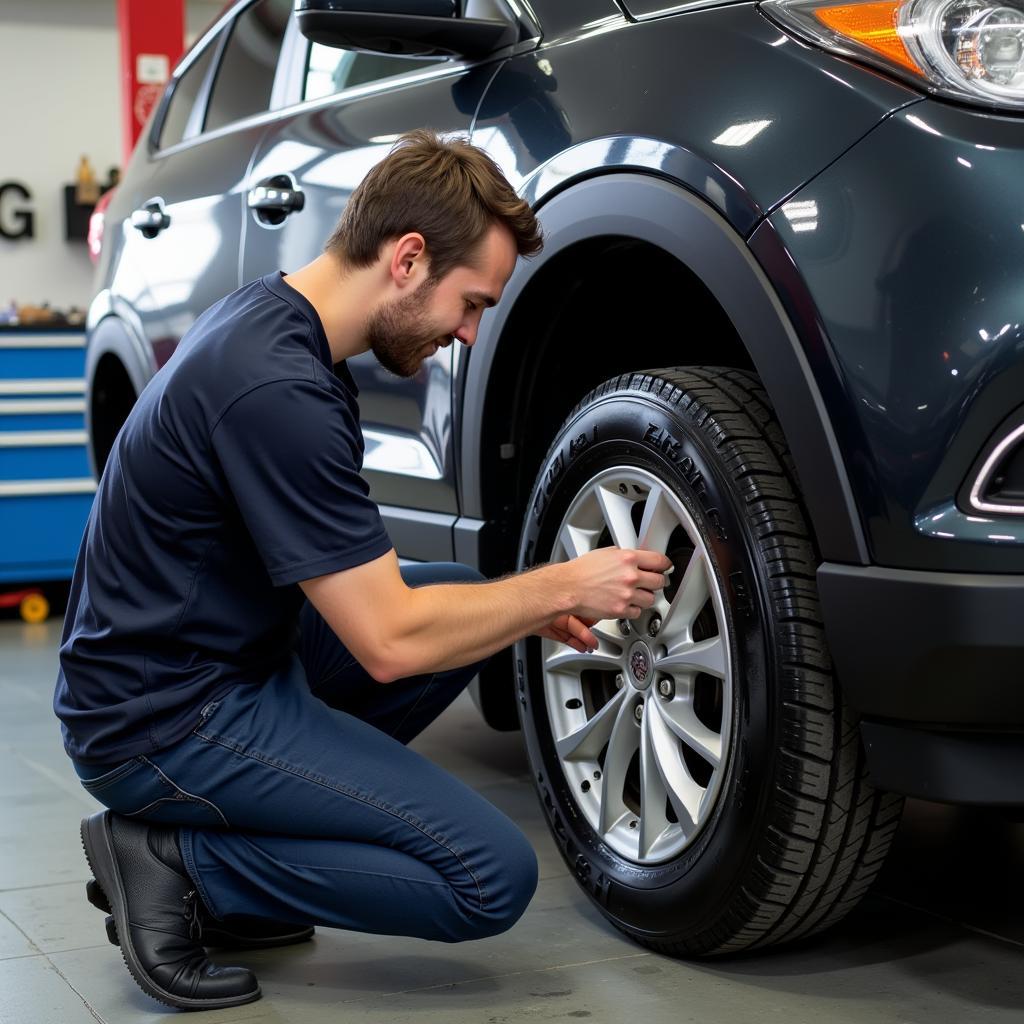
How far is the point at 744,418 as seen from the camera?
68.0 inches

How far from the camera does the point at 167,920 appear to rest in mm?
1778

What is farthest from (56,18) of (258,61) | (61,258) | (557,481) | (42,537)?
(557,481)

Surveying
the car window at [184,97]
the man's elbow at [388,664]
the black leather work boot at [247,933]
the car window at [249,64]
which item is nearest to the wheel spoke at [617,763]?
the man's elbow at [388,664]

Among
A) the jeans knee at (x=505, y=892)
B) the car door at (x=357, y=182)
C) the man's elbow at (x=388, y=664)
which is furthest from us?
the car door at (x=357, y=182)

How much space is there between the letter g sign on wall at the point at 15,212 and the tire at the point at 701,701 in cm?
772

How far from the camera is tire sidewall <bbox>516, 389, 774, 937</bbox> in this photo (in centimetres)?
166

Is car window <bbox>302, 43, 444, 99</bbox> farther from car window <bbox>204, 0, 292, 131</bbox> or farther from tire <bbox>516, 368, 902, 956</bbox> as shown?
tire <bbox>516, 368, 902, 956</bbox>

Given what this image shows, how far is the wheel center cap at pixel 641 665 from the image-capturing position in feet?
6.00

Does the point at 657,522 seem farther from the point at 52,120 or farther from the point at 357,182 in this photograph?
the point at 52,120

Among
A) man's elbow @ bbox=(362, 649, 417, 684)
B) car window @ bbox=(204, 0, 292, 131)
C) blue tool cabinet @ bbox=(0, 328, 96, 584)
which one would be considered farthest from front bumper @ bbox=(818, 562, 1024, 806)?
blue tool cabinet @ bbox=(0, 328, 96, 584)

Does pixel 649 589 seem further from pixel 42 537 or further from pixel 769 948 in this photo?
pixel 42 537

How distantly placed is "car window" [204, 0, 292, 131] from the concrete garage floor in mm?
1569

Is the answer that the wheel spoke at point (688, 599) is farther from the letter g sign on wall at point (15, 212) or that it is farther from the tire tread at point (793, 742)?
the letter g sign on wall at point (15, 212)

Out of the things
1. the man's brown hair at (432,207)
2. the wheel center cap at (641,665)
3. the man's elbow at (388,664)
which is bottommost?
the wheel center cap at (641,665)
